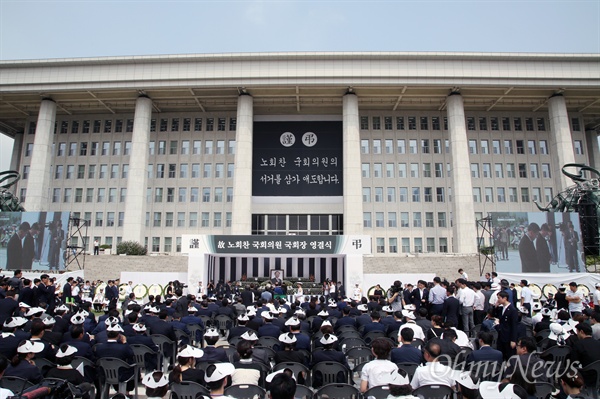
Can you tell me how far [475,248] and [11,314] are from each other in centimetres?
3565

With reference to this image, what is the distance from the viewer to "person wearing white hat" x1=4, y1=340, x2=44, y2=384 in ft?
19.5

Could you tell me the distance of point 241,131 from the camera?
41469mm

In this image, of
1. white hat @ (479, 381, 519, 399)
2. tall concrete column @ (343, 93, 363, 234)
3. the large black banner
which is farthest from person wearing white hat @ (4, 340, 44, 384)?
the large black banner

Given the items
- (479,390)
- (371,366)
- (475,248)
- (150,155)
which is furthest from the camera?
(150,155)

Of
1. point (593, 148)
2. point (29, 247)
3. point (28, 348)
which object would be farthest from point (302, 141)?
point (28, 348)

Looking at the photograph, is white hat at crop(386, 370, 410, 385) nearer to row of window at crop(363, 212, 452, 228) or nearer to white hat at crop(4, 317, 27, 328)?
white hat at crop(4, 317, 27, 328)

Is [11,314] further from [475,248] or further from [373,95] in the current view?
[373,95]

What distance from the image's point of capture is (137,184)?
134 feet

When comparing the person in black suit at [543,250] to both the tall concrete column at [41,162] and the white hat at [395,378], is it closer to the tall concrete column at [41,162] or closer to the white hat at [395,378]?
the white hat at [395,378]

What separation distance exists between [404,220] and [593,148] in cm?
2334

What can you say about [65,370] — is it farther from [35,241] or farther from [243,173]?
[243,173]

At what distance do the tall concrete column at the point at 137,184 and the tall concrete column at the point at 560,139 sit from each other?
38921 mm

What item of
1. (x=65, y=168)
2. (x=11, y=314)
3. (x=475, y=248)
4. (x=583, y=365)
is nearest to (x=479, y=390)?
A: (x=583, y=365)

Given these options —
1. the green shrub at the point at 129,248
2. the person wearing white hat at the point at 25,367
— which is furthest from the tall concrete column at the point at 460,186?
the person wearing white hat at the point at 25,367
